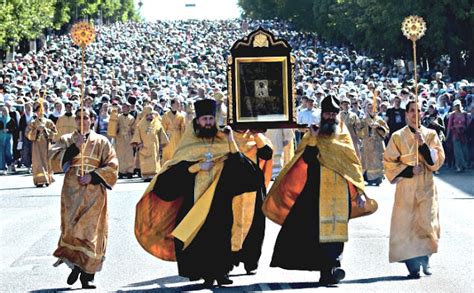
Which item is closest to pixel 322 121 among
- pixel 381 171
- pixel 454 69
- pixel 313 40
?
pixel 381 171

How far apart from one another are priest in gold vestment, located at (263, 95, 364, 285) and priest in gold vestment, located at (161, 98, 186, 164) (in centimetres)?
1393

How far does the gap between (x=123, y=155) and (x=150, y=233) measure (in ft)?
54.8

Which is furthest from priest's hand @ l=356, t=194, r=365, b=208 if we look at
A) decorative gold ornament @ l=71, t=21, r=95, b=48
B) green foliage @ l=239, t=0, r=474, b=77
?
green foliage @ l=239, t=0, r=474, b=77

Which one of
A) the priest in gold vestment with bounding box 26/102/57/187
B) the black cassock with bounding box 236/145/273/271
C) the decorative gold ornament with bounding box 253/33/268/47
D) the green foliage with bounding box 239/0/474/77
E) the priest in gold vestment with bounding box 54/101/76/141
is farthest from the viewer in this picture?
the green foliage with bounding box 239/0/474/77

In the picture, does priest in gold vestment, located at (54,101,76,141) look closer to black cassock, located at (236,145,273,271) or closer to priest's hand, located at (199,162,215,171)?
black cassock, located at (236,145,273,271)

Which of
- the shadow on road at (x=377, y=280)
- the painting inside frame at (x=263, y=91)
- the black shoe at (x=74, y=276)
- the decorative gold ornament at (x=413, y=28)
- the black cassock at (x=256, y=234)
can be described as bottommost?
the shadow on road at (x=377, y=280)

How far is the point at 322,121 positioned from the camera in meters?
14.4

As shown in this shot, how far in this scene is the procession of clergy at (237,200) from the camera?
47.0 ft

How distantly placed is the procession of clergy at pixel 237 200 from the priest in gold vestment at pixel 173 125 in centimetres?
1361

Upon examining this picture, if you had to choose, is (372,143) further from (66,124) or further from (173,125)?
(66,124)

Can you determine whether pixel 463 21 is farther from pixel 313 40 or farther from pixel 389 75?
pixel 313 40

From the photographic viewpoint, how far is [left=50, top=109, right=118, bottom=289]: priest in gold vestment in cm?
1436

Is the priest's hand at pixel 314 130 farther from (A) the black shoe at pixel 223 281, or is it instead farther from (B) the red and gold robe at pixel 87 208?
(B) the red and gold robe at pixel 87 208

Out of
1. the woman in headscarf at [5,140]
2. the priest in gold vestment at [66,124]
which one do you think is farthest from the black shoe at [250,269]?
the woman in headscarf at [5,140]
